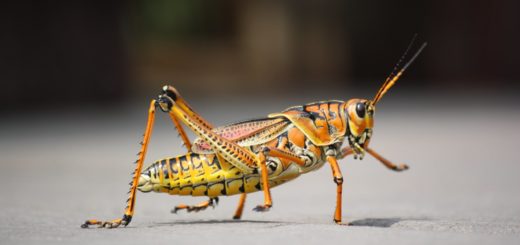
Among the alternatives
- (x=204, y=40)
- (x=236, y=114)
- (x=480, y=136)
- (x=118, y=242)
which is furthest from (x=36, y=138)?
(x=204, y=40)

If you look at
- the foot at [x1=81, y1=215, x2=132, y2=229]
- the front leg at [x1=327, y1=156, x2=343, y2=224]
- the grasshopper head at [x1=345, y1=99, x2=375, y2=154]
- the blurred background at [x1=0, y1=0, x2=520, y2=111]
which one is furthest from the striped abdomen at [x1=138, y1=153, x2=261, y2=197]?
the blurred background at [x1=0, y1=0, x2=520, y2=111]

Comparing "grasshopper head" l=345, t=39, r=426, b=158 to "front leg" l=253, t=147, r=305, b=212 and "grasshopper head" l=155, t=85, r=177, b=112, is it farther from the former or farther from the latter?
"grasshopper head" l=155, t=85, r=177, b=112

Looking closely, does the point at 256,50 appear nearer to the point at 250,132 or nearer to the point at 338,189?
the point at 250,132

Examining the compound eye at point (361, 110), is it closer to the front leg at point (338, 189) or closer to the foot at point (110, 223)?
the front leg at point (338, 189)

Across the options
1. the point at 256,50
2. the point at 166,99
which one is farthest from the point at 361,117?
the point at 256,50

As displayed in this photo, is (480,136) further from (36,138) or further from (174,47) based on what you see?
(174,47)
